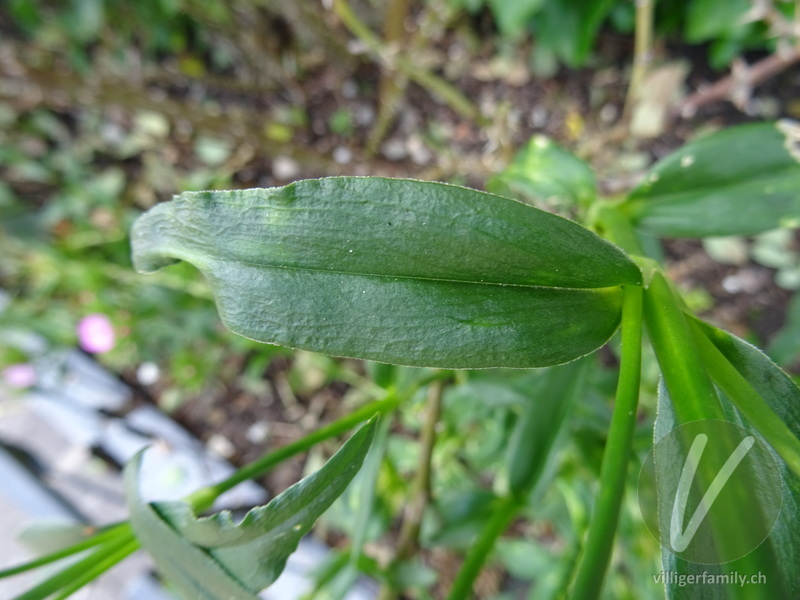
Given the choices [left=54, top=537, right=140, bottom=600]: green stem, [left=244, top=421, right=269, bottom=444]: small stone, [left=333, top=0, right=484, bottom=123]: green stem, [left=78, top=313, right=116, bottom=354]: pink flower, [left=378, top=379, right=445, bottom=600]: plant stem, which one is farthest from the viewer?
[left=244, top=421, right=269, bottom=444]: small stone

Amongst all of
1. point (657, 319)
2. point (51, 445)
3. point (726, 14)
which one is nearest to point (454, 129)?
point (726, 14)

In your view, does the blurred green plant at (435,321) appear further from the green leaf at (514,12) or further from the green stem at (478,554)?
the green leaf at (514,12)

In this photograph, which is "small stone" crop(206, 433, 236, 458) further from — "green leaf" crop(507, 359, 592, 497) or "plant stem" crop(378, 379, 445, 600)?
"green leaf" crop(507, 359, 592, 497)

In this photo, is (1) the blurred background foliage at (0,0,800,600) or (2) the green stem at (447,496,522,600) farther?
(1) the blurred background foliage at (0,0,800,600)

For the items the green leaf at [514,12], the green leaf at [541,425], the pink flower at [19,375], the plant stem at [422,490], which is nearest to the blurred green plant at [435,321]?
the green leaf at [541,425]

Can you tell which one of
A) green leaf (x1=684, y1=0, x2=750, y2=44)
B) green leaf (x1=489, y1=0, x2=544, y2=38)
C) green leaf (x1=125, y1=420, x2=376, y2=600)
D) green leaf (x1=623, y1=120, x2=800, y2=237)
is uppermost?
green leaf (x1=684, y1=0, x2=750, y2=44)

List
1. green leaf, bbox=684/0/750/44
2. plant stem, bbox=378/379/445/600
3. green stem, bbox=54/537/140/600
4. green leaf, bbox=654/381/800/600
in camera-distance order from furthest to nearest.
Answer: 1. green leaf, bbox=684/0/750/44
2. plant stem, bbox=378/379/445/600
3. green stem, bbox=54/537/140/600
4. green leaf, bbox=654/381/800/600

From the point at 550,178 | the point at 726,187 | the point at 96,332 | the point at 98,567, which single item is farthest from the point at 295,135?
the point at 98,567

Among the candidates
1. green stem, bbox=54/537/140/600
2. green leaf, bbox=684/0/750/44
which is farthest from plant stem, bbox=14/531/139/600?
green leaf, bbox=684/0/750/44
